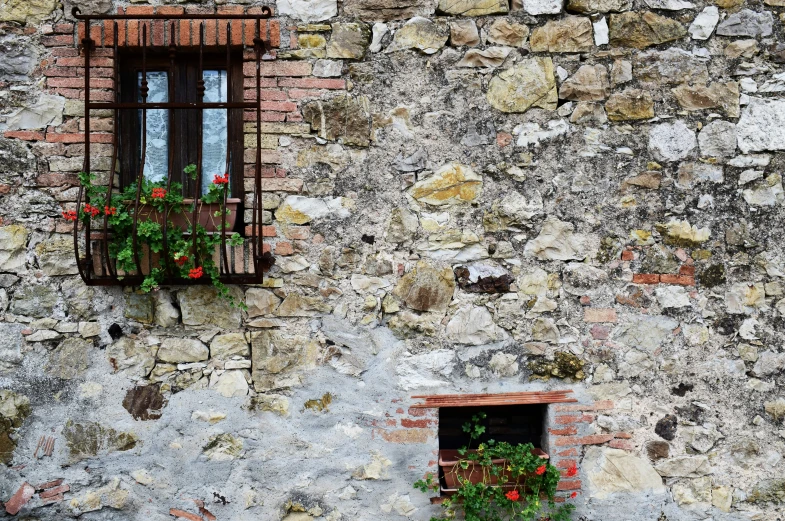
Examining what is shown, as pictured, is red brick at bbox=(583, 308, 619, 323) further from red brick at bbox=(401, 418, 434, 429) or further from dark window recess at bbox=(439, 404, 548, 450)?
red brick at bbox=(401, 418, 434, 429)

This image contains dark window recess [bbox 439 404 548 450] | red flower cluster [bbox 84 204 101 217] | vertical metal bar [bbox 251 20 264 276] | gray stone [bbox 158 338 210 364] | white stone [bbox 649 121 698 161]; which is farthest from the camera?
dark window recess [bbox 439 404 548 450]

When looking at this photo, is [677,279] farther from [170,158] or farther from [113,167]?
[113,167]

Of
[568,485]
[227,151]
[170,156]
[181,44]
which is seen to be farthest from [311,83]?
[568,485]

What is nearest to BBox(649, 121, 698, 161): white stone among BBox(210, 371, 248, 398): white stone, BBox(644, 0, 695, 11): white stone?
BBox(644, 0, 695, 11): white stone

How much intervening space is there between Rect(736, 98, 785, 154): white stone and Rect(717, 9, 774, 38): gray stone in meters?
0.34

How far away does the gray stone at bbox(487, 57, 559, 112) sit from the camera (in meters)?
3.43

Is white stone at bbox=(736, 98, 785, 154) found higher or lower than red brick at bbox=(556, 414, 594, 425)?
higher

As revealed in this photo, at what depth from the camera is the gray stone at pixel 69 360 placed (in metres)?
3.30

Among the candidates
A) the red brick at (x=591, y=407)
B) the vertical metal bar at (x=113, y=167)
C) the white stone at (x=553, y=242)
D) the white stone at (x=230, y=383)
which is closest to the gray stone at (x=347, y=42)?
the vertical metal bar at (x=113, y=167)

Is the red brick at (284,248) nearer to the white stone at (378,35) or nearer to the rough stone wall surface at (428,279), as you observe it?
the rough stone wall surface at (428,279)

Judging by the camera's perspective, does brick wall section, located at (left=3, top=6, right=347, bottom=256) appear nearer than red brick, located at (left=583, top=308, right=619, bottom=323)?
Yes

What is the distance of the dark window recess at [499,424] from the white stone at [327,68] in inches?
70.6

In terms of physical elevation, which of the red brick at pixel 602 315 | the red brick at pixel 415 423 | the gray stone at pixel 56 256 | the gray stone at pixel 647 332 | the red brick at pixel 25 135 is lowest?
the red brick at pixel 415 423

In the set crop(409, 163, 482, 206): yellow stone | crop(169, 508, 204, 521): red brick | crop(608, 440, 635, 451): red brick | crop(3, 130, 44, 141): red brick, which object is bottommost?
→ crop(169, 508, 204, 521): red brick
